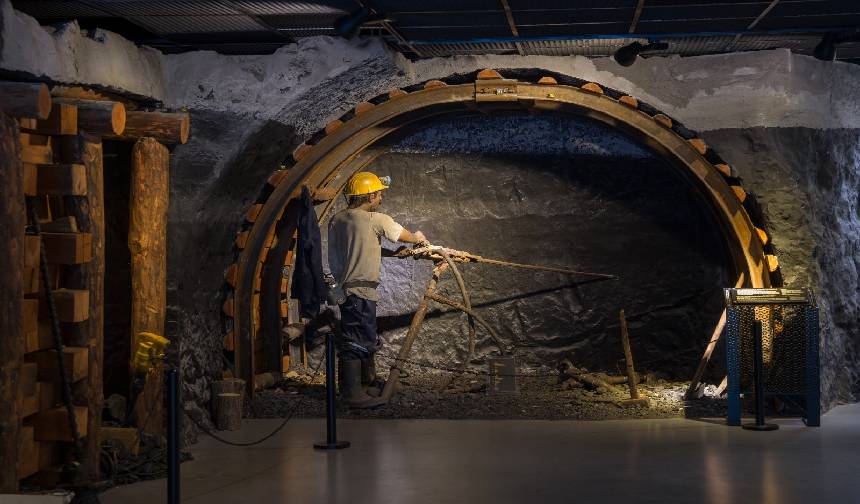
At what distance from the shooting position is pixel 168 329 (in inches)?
283

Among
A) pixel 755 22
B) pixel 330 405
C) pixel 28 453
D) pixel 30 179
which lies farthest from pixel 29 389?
pixel 755 22

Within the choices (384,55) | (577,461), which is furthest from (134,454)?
(384,55)

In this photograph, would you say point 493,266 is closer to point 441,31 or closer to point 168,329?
point 441,31

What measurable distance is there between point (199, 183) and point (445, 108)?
7.19ft

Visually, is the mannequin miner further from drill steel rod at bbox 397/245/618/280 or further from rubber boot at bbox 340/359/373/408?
drill steel rod at bbox 397/245/618/280

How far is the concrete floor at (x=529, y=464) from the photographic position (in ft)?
18.9

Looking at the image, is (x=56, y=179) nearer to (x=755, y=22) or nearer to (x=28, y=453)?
(x=28, y=453)

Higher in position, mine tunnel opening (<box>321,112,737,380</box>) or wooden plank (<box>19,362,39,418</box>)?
mine tunnel opening (<box>321,112,737,380</box>)

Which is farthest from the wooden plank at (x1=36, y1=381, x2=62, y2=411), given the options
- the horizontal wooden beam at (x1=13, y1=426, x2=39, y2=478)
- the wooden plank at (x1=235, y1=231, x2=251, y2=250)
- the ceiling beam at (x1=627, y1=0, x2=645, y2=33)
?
the ceiling beam at (x1=627, y1=0, x2=645, y2=33)

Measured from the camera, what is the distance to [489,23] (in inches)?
290

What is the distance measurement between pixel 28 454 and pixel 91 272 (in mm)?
995

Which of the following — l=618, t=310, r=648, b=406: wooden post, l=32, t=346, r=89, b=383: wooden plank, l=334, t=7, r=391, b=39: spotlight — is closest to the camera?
l=32, t=346, r=89, b=383: wooden plank

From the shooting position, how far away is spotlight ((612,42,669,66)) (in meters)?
7.97

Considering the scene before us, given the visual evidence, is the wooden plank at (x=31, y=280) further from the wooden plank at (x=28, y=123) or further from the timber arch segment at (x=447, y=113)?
the timber arch segment at (x=447, y=113)
